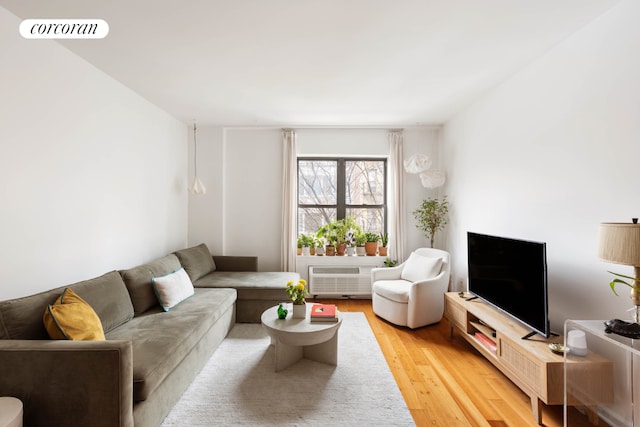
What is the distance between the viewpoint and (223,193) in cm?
461

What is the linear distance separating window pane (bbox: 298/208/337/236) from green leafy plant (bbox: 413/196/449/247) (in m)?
1.34

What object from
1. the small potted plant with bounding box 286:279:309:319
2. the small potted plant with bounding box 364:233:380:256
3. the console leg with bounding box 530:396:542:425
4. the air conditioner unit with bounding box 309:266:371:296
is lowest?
the console leg with bounding box 530:396:542:425

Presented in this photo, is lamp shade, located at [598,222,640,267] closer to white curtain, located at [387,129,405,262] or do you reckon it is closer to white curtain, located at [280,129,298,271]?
white curtain, located at [387,129,405,262]

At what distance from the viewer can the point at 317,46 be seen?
2.32 m

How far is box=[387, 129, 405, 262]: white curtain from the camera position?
4531mm

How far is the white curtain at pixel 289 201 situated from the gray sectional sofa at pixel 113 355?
157cm

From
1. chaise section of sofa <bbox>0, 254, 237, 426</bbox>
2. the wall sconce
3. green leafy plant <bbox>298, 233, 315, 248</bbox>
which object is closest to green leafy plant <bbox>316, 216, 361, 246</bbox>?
green leafy plant <bbox>298, 233, 315, 248</bbox>

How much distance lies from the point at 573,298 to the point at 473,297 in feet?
3.24

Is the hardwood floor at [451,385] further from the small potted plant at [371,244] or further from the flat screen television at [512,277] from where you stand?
the small potted plant at [371,244]

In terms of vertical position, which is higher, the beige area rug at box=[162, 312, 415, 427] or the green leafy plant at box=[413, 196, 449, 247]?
the green leafy plant at box=[413, 196, 449, 247]

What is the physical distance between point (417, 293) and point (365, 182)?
2133 mm

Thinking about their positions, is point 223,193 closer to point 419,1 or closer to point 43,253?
point 43,253

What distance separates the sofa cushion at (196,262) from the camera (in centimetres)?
362

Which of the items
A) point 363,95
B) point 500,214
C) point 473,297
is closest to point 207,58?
point 363,95
